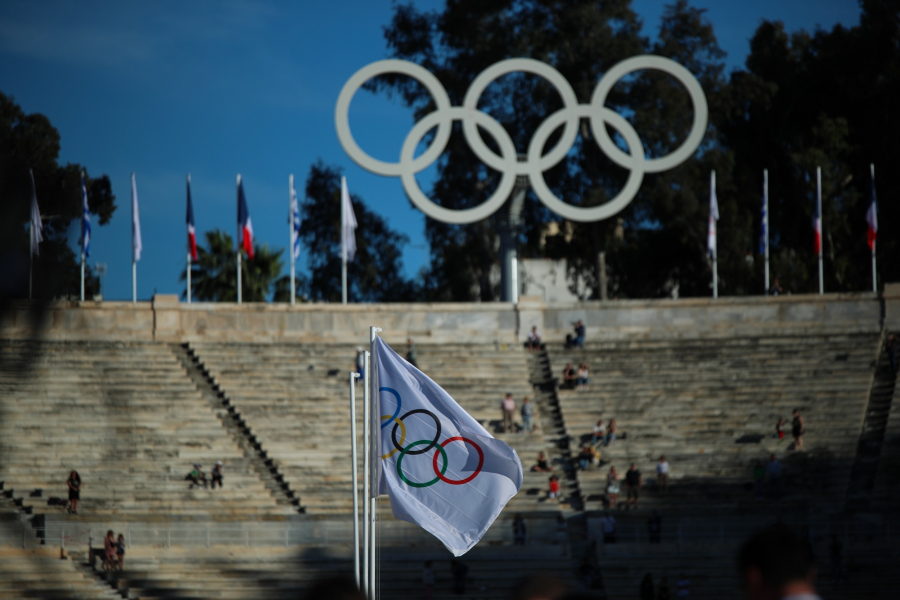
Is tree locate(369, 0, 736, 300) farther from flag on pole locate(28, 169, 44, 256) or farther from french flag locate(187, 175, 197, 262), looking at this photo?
flag on pole locate(28, 169, 44, 256)

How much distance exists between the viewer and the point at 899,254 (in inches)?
1581

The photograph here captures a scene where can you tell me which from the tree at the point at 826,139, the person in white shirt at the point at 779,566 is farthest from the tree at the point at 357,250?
the person in white shirt at the point at 779,566

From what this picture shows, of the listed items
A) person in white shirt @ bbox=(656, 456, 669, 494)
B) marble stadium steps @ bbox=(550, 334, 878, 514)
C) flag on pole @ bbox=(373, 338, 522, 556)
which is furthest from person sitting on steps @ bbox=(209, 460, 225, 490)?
flag on pole @ bbox=(373, 338, 522, 556)

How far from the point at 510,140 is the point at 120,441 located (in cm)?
1401

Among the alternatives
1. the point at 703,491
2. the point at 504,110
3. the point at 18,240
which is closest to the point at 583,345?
the point at 703,491

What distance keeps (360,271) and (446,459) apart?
4160 centimetres

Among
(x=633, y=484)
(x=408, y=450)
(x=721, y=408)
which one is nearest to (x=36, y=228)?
(x=408, y=450)

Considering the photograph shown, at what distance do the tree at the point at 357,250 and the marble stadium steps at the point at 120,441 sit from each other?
2169 cm

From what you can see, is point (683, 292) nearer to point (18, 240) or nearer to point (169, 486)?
point (169, 486)

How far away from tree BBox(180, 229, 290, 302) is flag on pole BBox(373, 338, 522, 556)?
37.9 metres

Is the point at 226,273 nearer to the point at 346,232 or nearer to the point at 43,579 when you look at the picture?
the point at 346,232

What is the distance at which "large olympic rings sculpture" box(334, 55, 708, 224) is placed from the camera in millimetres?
31219

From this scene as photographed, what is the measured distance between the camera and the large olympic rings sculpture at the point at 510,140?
3122 centimetres

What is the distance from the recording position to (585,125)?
41219 mm
